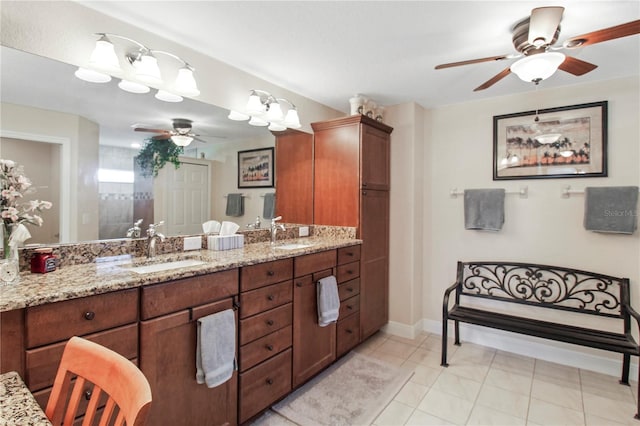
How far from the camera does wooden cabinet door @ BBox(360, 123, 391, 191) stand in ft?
9.23

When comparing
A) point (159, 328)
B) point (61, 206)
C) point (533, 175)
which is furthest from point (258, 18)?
point (533, 175)

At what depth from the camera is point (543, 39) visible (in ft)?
5.39

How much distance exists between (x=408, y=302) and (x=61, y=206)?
9.13ft

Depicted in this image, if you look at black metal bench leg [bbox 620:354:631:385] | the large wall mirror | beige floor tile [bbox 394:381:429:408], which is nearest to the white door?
the large wall mirror

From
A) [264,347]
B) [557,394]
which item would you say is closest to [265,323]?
[264,347]

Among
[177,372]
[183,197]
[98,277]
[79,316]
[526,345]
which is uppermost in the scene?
[183,197]

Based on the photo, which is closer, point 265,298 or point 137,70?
point 137,70

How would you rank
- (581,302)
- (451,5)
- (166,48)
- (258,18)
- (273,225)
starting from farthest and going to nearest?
(273,225), (581,302), (166,48), (258,18), (451,5)

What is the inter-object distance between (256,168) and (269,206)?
0.34 metres

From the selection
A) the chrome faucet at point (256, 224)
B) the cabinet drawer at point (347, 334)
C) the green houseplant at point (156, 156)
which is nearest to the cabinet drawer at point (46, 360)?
the green houseplant at point (156, 156)

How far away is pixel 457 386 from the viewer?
230 cm

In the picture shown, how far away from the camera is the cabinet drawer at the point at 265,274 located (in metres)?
1.76

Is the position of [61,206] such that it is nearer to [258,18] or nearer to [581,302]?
[258,18]

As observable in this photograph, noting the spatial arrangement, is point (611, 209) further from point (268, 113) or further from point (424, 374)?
point (268, 113)
